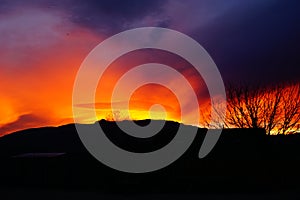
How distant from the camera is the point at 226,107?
41375 mm

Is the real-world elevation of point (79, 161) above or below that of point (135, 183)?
above

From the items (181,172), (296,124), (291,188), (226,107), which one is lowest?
(291,188)

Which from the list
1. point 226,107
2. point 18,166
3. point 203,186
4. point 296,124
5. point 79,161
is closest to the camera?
point 203,186

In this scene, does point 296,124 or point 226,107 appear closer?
point 296,124

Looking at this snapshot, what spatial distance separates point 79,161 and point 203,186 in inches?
406

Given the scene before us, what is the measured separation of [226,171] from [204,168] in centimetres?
160

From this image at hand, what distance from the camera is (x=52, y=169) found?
92.0 ft

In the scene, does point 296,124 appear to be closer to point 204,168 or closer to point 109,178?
point 204,168

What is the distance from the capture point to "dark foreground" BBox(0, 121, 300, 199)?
74.3ft

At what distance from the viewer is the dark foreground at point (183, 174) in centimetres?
2266

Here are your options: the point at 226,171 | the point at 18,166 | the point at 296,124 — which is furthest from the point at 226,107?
the point at 18,166

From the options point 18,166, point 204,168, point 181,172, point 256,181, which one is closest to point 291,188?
point 256,181

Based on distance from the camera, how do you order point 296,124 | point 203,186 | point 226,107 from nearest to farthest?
point 203,186
point 296,124
point 226,107

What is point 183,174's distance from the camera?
24625 millimetres
